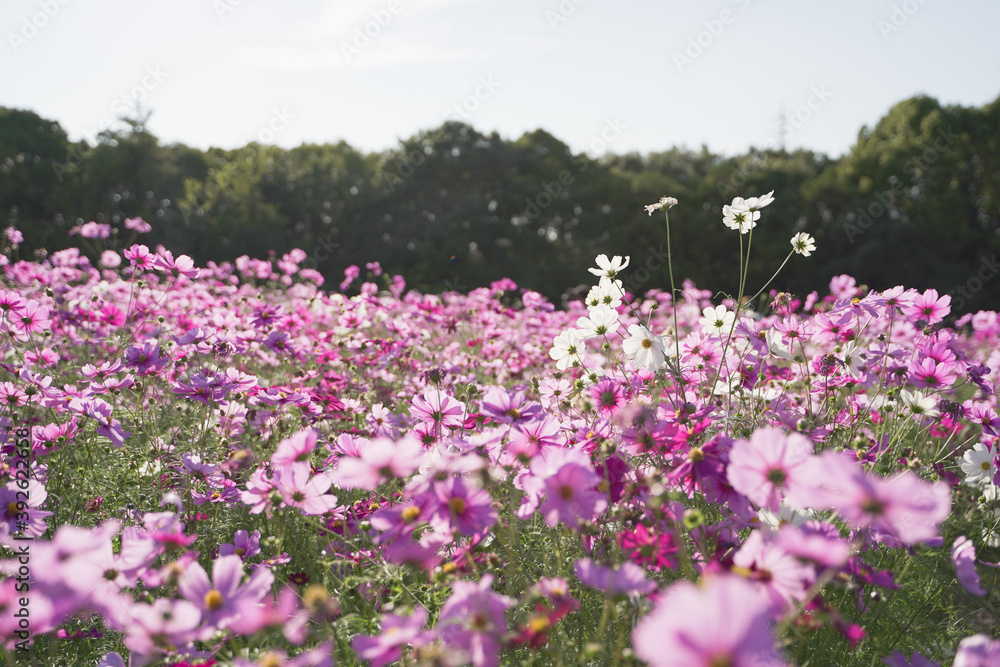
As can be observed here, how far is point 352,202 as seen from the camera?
1538 centimetres

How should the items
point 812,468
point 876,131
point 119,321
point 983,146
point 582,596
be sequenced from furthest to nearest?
point 876,131 < point 983,146 < point 119,321 < point 582,596 < point 812,468

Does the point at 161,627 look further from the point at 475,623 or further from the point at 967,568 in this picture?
the point at 967,568

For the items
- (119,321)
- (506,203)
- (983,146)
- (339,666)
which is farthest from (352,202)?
(983,146)

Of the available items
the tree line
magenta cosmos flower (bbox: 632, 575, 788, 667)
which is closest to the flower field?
magenta cosmos flower (bbox: 632, 575, 788, 667)

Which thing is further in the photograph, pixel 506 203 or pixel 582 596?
pixel 506 203

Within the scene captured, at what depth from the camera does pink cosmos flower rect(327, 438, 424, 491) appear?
2.98 feet

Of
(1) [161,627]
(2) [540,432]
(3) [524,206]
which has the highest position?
(3) [524,206]

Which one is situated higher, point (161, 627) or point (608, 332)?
point (608, 332)

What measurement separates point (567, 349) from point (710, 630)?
1.25 metres

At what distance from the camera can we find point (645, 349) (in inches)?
61.4

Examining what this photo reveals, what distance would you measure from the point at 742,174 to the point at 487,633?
17.4m

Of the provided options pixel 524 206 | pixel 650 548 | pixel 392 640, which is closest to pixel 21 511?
pixel 392 640

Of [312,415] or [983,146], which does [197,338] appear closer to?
[312,415]

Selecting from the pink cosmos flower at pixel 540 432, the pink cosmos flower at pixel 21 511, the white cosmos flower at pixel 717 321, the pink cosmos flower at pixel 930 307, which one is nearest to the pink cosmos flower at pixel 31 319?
the pink cosmos flower at pixel 21 511
